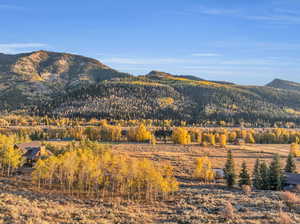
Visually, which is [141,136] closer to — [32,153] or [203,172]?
[32,153]

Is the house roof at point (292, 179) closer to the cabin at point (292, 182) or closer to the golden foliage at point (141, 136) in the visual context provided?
the cabin at point (292, 182)

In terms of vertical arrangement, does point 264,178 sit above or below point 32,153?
below

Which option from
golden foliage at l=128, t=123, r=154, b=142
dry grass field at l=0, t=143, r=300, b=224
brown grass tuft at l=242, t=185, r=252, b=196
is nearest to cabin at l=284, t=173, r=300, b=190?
dry grass field at l=0, t=143, r=300, b=224

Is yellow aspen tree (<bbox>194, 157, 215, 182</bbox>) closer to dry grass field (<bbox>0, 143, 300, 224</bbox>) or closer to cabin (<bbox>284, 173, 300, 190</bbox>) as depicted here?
dry grass field (<bbox>0, 143, 300, 224</bbox>)

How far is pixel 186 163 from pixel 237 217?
4086 cm

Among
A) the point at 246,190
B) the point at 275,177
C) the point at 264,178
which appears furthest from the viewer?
the point at 264,178

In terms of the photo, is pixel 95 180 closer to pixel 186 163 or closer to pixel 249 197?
pixel 249 197

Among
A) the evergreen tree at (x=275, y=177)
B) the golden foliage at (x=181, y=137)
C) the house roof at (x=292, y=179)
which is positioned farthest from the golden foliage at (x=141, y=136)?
the evergreen tree at (x=275, y=177)

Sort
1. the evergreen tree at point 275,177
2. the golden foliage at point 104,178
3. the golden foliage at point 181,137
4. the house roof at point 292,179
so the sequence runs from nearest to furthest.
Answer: the golden foliage at point 104,178 < the evergreen tree at point 275,177 < the house roof at point 292,179 < the golden foliage at point 181,137

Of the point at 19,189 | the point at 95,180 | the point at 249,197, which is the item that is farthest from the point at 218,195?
the point at 19,189

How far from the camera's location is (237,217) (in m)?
29.6

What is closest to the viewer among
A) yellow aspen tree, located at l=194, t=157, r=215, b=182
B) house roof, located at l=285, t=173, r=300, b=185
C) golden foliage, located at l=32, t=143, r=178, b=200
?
golden foliage, located at l=32, t=143, r=178, b=200

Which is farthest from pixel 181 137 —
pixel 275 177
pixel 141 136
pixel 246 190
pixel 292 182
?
pixel 246 190

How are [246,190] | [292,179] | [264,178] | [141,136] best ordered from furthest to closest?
[141,136], [292,179], [264,178], [246,190]
